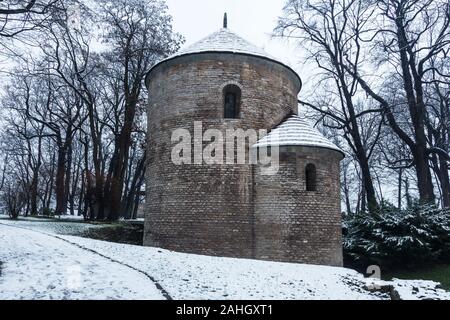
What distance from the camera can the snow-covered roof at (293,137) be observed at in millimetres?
13758

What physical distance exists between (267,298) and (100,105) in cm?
2523

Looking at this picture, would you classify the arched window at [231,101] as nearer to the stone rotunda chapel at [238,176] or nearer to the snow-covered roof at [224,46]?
the stone rotunda chapel at [238,176]

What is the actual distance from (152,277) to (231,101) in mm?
8556

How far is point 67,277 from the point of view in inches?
266

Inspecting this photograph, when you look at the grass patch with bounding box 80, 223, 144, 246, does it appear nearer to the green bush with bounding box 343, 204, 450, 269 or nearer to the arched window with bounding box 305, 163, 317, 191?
the arched window with bounding box 305, 163, 317, 191

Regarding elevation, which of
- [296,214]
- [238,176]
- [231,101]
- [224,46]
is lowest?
[296,214]

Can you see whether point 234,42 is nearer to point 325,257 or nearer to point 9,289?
point 325,257

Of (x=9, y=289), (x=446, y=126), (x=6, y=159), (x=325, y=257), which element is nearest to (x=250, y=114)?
(x=325, y=257)

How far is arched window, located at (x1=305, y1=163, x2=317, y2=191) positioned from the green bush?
3207 millimetres

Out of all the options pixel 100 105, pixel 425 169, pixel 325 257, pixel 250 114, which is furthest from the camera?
pixel 100 105

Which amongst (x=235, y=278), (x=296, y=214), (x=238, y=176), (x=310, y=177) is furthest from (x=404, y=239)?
(x=235, y=278)

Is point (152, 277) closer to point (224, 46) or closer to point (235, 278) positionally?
point (235, 278)

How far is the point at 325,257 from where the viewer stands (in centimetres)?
1353
